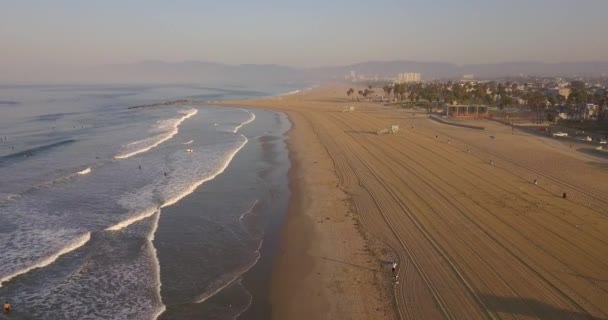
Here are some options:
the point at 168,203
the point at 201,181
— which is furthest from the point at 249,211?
the point at 201,181

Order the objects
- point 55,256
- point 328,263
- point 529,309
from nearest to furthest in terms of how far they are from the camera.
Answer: point 529,309 → point 328,263 → point 55,256

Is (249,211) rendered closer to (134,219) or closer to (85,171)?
(134,219)

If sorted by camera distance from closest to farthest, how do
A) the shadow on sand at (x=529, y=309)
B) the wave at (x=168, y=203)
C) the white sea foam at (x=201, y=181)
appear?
the shadow on sand at (x=529, y=309)
the wave at (x=168, y=203)
the white sea foam at (x=201, y=181)

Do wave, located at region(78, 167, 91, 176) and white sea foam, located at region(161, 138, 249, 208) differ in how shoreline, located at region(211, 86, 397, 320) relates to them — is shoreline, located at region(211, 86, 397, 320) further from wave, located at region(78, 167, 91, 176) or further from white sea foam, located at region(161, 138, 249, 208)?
wave, located at region(78, 167, 91, 176)

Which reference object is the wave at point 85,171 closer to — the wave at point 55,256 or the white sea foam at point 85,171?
the white sea foam at point 85,171

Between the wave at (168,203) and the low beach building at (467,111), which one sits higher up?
the low beach building at (467,111)

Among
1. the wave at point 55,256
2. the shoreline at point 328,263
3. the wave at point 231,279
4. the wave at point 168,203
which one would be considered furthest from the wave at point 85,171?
the wave at point 231,279

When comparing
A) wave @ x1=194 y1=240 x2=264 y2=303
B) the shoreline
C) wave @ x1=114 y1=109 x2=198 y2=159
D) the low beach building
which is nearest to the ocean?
wave @ x1=194 y1=240 x2=264 y2=303
